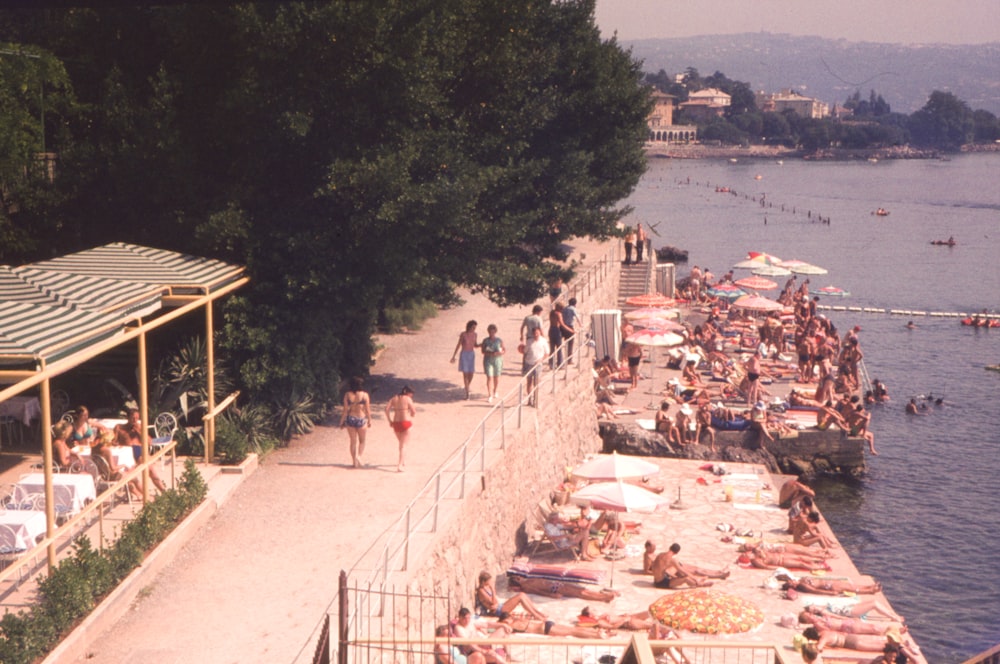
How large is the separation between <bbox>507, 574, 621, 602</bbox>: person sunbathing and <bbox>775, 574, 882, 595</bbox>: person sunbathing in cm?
289

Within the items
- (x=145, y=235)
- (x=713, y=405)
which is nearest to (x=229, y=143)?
(x=145, y=235)

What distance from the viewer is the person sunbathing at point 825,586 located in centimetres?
1659

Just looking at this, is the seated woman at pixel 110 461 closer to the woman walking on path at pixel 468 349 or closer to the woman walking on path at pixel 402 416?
the woman walking on path at pixel 402 416

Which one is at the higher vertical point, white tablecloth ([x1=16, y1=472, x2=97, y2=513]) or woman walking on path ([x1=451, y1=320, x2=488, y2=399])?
woman walking on path ([x1=451, y1=320, x2=488, y2=399])

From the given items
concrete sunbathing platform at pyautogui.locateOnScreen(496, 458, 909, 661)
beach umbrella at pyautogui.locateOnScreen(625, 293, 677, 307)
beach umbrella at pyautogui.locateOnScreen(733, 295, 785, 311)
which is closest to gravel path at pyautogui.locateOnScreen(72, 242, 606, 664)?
concrete sunbathing platform at pyautogui.locateOnScreen(496, 458, 909, 661)

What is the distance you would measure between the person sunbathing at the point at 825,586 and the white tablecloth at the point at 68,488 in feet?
33.1

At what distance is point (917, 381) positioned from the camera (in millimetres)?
37312

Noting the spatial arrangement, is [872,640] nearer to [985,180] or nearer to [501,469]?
[501,469]

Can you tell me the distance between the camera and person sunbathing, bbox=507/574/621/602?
1583 cm

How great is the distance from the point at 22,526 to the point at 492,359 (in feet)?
29.6

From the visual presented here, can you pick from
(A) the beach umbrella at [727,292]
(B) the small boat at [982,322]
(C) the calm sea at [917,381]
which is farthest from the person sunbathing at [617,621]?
(B) the small boat at [982,322]

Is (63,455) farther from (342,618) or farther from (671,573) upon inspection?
(671,573)

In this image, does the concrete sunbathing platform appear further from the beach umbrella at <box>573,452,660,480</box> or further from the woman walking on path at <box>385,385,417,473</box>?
the woman walking on path at <box>385,385,417,473</box>

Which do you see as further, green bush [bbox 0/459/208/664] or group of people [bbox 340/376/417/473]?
group of people [bbox 340/376/417/473]
